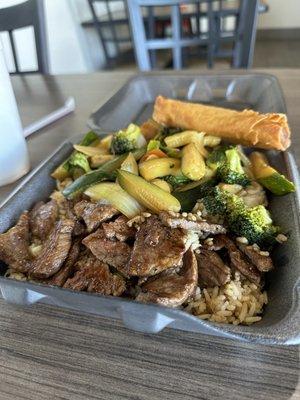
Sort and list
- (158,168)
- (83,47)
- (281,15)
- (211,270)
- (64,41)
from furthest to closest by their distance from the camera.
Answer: (281,15) < (83,47) < (64,41) < (158,168) < (211,270)

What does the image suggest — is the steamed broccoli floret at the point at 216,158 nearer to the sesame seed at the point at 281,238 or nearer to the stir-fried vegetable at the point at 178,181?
the stir-fried vegetable at the point at 178,181

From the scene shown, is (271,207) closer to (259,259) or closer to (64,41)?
(259,259)

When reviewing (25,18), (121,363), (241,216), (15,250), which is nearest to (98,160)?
(15,250)

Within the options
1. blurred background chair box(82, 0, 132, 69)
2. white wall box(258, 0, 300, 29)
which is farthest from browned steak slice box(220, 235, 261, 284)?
white wall box(258, 0, 300, 29)

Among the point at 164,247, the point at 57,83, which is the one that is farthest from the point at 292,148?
the point at 57,83

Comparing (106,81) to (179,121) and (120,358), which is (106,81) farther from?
(120,358)

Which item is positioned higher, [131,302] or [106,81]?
[106,81]
